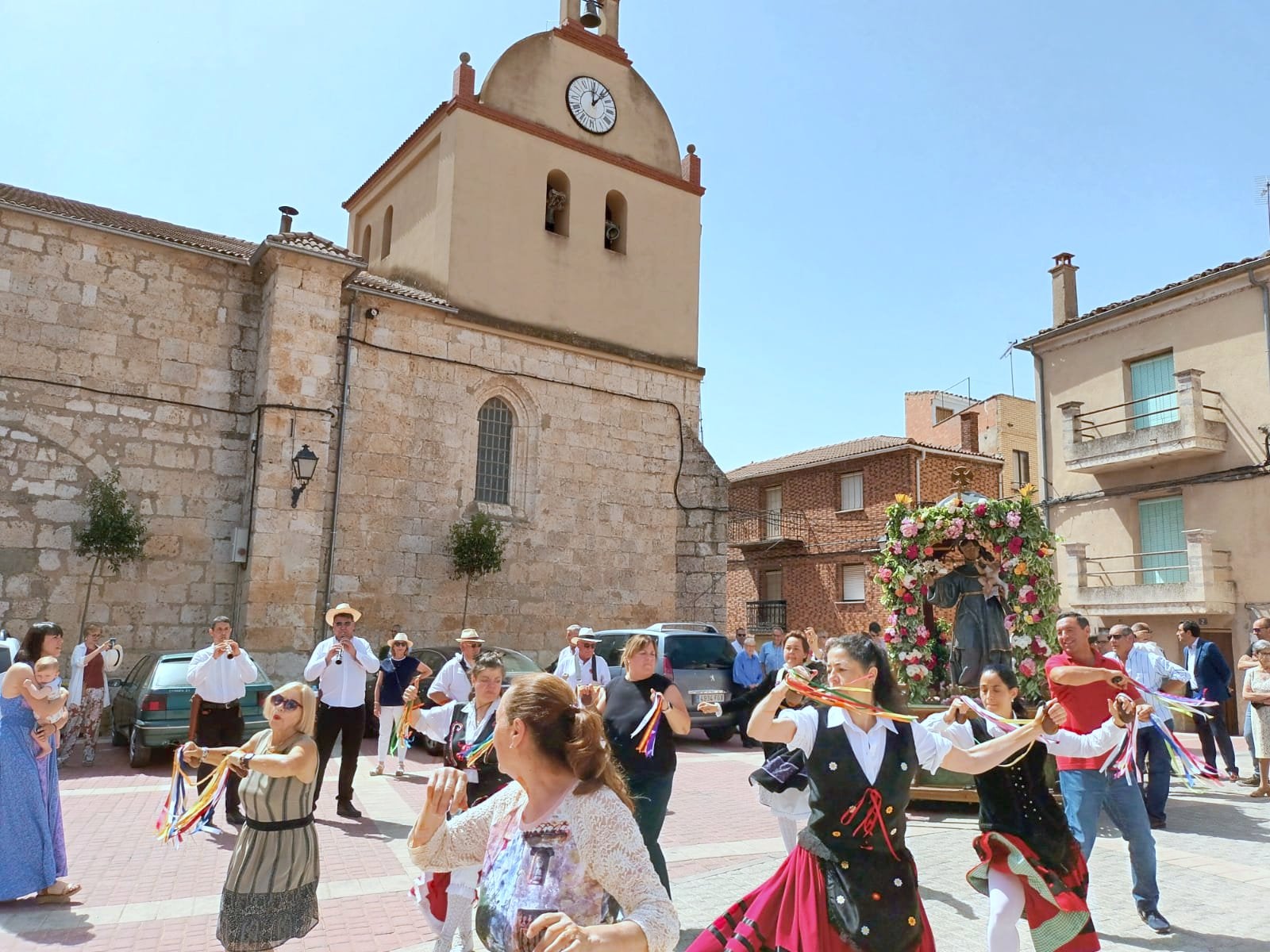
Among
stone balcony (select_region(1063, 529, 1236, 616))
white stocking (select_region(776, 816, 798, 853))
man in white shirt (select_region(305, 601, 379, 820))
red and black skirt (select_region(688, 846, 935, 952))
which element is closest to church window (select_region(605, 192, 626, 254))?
stone balcony (select_region(1063, 529, 1236, 616))

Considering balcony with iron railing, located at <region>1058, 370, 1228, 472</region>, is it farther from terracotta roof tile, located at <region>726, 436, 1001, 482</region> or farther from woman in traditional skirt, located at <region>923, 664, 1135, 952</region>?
woman in traditional skirt, located at <region>923, 664, 1135, 952</region>

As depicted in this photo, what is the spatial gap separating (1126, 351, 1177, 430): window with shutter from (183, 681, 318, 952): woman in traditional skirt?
19.3 meters

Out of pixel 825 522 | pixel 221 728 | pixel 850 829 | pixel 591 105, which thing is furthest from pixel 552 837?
pixel 825 522

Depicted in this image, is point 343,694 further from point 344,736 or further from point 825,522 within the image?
point 825,522

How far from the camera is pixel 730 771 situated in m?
11.7

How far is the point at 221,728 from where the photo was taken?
8.24 meters

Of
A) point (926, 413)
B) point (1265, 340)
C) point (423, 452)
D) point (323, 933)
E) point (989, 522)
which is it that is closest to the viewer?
point (323, 933)

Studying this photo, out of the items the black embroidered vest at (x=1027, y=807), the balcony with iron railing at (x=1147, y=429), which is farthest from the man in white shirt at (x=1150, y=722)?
the balcony with iron railing at (x=1147, y=429)

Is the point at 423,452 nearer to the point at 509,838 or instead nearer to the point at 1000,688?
the point at 1000,688

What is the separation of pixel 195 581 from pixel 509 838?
13813 mm

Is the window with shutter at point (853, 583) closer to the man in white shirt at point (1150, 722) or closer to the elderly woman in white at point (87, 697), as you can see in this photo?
the man in white shirt at point (1150, 722)

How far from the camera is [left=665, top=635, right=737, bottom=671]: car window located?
13.9 m

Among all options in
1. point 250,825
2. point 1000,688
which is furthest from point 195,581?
point 1000,688

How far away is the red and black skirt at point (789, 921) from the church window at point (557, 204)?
678 inches
